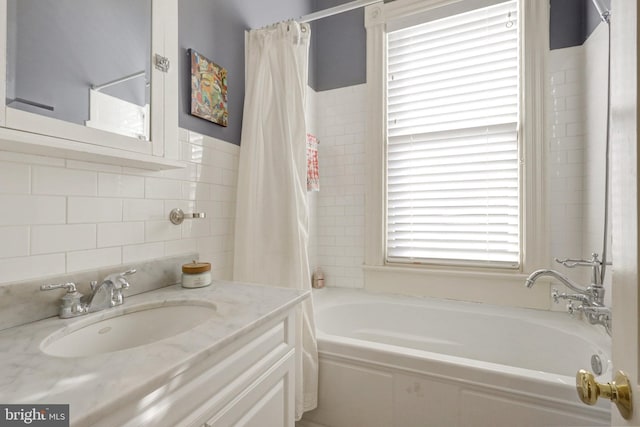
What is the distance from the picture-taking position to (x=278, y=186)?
5.14 feet

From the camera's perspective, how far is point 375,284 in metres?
2.36

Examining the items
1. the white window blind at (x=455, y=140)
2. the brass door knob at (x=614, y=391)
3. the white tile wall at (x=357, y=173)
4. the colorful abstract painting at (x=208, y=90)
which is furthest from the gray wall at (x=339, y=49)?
the brass door knob at (x=614, y=391)

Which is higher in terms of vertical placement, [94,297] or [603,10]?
[603,10]

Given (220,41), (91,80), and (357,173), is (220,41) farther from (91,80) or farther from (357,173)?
(357,173)

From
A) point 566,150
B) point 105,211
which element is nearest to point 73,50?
point 105,211

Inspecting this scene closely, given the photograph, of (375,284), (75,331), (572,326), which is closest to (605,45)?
(572,326)

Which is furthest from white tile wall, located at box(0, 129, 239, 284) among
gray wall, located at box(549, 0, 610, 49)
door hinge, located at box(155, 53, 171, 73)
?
gray wall, located at box(549, 0, 610, 49)

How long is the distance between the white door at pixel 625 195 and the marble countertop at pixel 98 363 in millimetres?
774

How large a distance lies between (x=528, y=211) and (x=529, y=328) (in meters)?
0.72

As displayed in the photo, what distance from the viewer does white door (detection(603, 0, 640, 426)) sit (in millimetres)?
473

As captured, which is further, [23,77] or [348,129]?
[348,129]

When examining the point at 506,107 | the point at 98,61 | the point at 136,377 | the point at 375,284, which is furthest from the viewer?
the point at 375,284

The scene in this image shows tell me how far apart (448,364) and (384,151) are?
1530 mm

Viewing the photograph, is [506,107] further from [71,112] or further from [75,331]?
[75,331]
